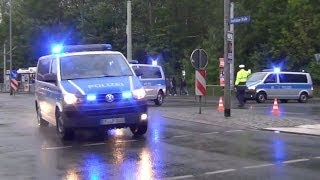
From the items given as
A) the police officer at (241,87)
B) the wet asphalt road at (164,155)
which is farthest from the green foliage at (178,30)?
the wet asphalt road at (164,155)

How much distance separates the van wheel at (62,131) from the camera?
13.0m

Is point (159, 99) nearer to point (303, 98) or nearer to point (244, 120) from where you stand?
point (303, 98)

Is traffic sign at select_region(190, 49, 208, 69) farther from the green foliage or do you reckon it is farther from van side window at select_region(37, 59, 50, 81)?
the green foliage

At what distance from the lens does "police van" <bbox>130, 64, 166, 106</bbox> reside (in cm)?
2711

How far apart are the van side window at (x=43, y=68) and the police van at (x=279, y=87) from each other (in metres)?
17.6

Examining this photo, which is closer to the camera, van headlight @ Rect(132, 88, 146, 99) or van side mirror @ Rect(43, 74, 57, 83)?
van headlight @ Rect(132, 88, 146, 99)

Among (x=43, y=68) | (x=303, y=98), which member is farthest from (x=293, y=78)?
(x=43, y=68)

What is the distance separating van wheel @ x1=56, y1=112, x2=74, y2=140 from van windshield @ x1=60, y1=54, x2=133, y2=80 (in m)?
0.94

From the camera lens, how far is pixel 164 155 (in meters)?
10.5

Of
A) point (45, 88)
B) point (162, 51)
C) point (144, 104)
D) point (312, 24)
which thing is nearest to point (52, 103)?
point (45, 88)

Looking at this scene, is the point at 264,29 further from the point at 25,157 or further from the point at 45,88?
the point at 25,157

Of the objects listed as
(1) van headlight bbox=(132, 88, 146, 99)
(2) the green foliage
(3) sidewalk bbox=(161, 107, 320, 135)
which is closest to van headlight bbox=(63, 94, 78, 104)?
(1) van headlight bbox=(132, 88, 146, 99)

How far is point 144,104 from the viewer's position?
1294 centimetres

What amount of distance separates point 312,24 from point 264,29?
22.2ft
